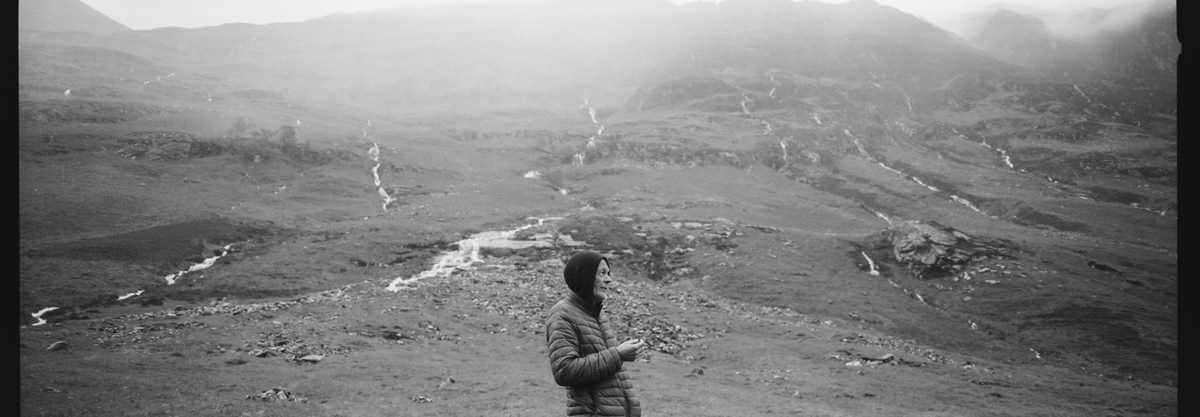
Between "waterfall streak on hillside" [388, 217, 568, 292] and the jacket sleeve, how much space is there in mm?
39494

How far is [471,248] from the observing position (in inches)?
2287

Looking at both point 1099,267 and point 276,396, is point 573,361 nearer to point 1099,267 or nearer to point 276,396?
point 276,396

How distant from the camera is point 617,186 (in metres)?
93.8

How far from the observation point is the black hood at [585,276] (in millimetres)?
8336

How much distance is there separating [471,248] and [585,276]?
2016 inches

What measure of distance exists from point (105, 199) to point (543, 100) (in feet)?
443

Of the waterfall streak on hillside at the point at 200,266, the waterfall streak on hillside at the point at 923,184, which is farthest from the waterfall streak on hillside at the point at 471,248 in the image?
the waterfall streak on hillside at the point at 923,184

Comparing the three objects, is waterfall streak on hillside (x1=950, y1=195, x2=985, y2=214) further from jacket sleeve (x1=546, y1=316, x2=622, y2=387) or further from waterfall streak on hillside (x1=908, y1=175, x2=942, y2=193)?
jacket sleeve (x1=546, y1=316, x2=622, y2=387)

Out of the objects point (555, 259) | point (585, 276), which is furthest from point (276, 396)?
point (555, 259)

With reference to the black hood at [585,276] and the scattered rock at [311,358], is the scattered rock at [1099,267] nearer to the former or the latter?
the scattered rock at [311,358]

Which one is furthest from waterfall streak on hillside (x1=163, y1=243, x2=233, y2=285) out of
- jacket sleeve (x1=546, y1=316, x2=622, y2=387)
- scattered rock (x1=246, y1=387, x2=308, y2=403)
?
jacket sleeve (x1=546, y1=316, x2=622, y2=387)

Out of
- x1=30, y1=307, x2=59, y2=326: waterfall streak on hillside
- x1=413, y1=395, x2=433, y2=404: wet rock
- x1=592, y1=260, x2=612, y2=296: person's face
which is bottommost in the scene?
x1=30, y1=307, x2=59, y2=326: waterfall streak on hillside

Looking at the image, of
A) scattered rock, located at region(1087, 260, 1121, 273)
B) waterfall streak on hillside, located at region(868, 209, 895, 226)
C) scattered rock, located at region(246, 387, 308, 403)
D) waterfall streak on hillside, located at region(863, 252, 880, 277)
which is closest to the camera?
scattered rock, located at region(246, 387, 308, 403)

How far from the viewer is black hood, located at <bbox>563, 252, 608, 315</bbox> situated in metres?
8.34
